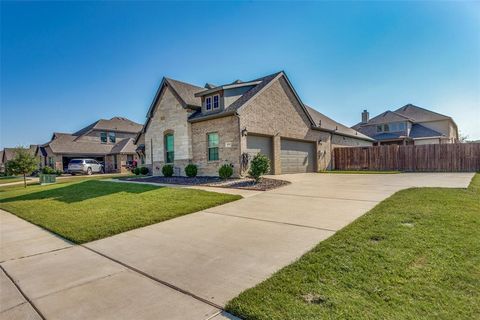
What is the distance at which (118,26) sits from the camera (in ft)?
38.2

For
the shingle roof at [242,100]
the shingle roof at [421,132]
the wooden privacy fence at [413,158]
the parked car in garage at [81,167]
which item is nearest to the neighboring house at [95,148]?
the parked car in garage at [81,167]

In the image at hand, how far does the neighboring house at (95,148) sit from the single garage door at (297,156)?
2258 centimetres

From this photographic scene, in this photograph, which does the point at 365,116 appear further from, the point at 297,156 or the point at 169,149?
the point at 169,149

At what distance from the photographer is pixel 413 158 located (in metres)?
20.0

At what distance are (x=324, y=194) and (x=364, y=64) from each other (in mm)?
10058

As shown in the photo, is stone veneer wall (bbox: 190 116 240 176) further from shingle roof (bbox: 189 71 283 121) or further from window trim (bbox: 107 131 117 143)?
window trim (bbox: 107 131 117 143)

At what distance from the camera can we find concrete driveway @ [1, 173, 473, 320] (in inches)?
108

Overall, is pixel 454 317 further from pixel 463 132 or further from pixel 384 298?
pixel 463 132

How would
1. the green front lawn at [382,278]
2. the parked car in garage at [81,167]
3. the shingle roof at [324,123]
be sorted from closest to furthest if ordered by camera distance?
1. the green front lawn at [382,278]
2. the shingle roof at [324,123]
3. the parked car in garage at [81,167]

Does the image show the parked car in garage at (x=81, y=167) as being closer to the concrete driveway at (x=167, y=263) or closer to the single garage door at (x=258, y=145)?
the single garage door at (x=258, y=145)

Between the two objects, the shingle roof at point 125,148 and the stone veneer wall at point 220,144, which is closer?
the stone veneer wall at point 220,144

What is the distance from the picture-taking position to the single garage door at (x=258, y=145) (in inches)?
590

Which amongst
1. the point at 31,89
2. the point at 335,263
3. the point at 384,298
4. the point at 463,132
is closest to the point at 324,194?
the point at 335,263

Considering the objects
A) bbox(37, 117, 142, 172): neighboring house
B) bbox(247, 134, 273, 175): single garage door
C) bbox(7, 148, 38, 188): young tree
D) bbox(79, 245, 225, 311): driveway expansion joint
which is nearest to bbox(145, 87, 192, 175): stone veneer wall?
bbox(247, 134, 273, 175): single garage door
